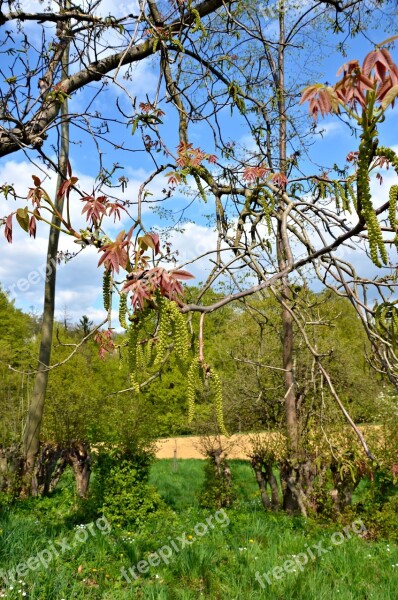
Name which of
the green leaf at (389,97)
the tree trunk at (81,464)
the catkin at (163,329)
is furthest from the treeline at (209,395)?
the green leaf at (389,97)

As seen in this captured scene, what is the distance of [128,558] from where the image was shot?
14.1 feet

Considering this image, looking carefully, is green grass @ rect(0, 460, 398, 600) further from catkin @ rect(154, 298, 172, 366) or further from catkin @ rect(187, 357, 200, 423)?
catkin @ rect(154, 298, 172, 366)

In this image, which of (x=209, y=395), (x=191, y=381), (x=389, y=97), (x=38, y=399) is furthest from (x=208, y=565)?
(x=209, y=395)

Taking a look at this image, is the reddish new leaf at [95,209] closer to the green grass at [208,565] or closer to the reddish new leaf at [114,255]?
the reddish new leaf at [114,255]

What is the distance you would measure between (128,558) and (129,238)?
3758mm

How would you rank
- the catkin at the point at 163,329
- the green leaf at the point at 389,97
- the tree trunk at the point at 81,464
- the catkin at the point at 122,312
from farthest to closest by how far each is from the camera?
1. the tree trunk at the point at 81,464
2. the catkin at the point at 122,312
3. the catkin at the point at 163,329
4. the green leaf at the point at 389,97

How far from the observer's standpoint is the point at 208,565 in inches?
157

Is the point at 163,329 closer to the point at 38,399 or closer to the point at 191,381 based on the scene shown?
the point at 191,381

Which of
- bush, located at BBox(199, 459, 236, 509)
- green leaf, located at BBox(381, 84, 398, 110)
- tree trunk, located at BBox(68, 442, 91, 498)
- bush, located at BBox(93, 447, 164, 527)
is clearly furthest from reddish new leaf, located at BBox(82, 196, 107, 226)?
tree trunk, located at BBox(68, 442, 91, 498)

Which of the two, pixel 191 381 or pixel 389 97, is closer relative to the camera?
pixel 389 97

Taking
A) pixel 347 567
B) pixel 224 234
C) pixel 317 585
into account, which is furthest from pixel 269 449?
pixel 224 234

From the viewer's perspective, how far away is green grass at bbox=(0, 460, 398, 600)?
11.0ft

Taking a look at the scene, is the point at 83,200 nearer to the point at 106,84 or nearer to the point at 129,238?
the point at 129,238

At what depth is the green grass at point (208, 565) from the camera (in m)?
3.35
